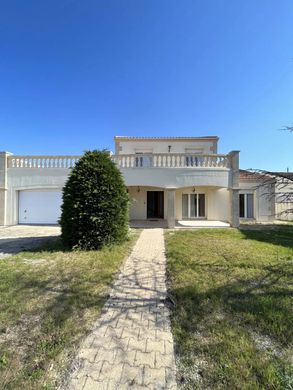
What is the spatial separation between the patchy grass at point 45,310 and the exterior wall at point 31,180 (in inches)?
307

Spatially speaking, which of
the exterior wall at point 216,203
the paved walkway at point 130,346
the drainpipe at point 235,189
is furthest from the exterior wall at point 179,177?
the paved walkway at point 130,346

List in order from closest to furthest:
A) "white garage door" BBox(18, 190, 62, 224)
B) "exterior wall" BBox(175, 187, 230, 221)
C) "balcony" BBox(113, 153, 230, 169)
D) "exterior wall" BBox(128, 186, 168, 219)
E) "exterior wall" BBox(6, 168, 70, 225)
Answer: "balcony" BBox(113, 153, 230, 169) < "exterior wall" BBox(6, 168, 70, 225) < "white garage door" BBox(18, 190, 62, 224) < "exterior wall" BBox(175, 187, 230, 221) < "exterior wall" BBox(128, 186, 168, 219)

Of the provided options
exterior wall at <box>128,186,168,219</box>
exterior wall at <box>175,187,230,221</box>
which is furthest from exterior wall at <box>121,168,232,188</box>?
exterior wall at <box>128,186,168,219</box>

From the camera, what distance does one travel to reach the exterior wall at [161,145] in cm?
1731

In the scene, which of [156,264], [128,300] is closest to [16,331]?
[128,300]

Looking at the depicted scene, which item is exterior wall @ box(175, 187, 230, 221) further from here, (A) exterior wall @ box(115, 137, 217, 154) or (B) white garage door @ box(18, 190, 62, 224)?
(B) white garage door @ box(18, 190, 62, 224)

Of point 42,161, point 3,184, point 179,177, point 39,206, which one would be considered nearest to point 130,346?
point 179,177

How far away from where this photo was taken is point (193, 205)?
15.7m

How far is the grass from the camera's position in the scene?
2135mm

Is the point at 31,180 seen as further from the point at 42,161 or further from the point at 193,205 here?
the point at 193,205

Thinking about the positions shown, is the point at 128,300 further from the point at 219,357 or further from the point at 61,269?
the point at 61,269

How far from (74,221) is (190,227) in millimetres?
7212

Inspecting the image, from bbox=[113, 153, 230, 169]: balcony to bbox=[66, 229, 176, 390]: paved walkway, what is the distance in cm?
905

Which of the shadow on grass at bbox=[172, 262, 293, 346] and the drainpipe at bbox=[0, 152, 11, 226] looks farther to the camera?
the drainpipe at bbox=[0, 152, 11, 226]
